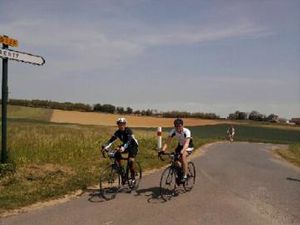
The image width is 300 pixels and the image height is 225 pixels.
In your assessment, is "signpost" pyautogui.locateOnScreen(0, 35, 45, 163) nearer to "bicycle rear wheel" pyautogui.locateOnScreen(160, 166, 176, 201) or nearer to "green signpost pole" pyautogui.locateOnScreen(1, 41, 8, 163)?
"green signpost pole" pyautogui.locateOnScreen(1, 41, 8, 163)

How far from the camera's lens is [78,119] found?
66.9m

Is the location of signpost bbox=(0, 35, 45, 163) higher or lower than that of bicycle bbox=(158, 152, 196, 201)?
higher

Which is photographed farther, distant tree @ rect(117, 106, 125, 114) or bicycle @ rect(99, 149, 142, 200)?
distant tree @ rect(117, 106, 125, 114)

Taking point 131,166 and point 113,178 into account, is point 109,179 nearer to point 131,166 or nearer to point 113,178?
point 113,178

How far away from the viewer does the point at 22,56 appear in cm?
1391

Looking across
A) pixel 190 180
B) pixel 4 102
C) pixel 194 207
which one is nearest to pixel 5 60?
pixel 4 102

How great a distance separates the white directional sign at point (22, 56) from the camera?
1337cm

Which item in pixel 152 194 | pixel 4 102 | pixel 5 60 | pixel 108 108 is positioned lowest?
pixel 152 194

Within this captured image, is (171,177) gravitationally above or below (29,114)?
below

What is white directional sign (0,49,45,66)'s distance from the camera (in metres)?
13.4

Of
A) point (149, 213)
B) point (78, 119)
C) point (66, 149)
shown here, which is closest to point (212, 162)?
point (66, 149)

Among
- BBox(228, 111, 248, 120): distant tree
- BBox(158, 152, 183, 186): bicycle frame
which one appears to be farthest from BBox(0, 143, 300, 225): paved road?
BBox(228, 111, 248, 120): distant tree

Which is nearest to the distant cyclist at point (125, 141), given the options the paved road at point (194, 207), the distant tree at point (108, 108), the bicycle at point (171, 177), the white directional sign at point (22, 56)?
the bicycle at point (171, 177)

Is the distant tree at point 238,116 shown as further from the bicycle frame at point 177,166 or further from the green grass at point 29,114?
the bicycle frame at point 177,166
